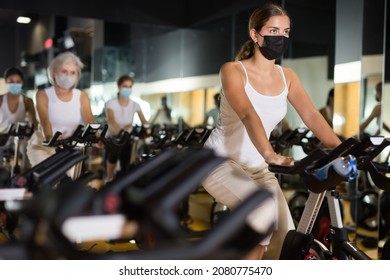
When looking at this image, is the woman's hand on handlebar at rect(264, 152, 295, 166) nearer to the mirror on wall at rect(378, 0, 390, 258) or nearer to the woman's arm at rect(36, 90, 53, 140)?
the woman's arm at rect(36, 90, 53, 140)

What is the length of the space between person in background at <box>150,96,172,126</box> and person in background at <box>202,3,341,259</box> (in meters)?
3.39

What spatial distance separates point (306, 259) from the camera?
274cm

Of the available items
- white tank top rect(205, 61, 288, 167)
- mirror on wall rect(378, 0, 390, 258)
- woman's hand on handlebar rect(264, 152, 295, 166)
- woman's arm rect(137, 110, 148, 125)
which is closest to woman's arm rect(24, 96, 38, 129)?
woman's arm rect(137, 110, 148, 125)

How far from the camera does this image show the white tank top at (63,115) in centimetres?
419

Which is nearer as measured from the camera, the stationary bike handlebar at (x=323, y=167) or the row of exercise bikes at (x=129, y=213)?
the row of exercise bikes at (x=129, y=213)

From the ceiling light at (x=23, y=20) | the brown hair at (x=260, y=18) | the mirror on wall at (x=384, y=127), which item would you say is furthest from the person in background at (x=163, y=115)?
the brown hair at (x=260, y=18)

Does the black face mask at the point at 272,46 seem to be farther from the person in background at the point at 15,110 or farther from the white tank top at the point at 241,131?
the person in background at the point at 15,110

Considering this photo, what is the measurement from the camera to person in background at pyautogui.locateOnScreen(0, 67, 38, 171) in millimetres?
4621

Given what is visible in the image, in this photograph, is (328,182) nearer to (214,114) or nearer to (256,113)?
(256,113)

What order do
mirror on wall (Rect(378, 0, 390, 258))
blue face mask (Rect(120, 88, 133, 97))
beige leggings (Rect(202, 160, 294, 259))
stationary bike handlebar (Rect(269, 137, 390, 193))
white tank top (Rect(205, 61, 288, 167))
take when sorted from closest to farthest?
stationary bike handlebar (Rect(269, 137, 390, 193)), beige leggings (Rect(202, 160, 294, 259)), white tank top (Rect(205, 61, 288, 167)), mirror on wall (Rect(378, 0, 390, 258)), blue face mask (Rect(120, 88, 133, 97))

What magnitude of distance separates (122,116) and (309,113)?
2.89 metres

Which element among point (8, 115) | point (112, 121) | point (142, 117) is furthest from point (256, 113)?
point (142, 117)

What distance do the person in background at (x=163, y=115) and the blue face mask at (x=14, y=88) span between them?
5.16 feet
